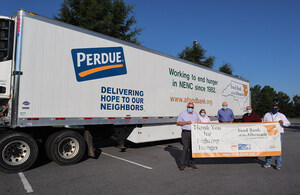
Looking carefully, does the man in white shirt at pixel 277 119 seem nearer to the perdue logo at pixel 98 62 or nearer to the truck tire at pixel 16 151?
the perdue logo at pixel 98 62

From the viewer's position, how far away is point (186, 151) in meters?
6.16

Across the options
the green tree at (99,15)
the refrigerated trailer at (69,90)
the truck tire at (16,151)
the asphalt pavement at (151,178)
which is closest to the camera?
the asphalt pavement at (151,178)

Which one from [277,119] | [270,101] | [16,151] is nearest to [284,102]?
[270,101]

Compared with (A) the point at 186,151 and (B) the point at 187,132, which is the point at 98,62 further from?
(A) the point at 186,151

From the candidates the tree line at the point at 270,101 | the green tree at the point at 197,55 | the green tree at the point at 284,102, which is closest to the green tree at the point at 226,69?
the green tree at the point at 197,55

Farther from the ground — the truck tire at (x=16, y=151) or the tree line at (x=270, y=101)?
the tree line at (x=270, y=101)

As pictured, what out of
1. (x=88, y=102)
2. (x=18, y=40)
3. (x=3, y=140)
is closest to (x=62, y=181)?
(x=3, y=140)

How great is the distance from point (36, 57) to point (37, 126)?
5.97ft

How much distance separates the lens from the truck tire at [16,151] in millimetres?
5523

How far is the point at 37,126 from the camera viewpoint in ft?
20.3

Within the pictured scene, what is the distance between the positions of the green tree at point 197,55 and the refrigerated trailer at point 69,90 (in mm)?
23684

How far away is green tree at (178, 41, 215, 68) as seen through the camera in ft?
107

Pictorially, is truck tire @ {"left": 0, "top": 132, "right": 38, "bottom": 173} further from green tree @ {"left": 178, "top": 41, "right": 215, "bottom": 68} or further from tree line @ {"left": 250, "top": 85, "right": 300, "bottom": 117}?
tree line @ {"left": 250, "top": 85, "right": 300, "bottom": 117}

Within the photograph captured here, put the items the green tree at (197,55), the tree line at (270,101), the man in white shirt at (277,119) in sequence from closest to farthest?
the man in white shirt at (277,119), the green tree at (197,55), the tree line at (270,101)
